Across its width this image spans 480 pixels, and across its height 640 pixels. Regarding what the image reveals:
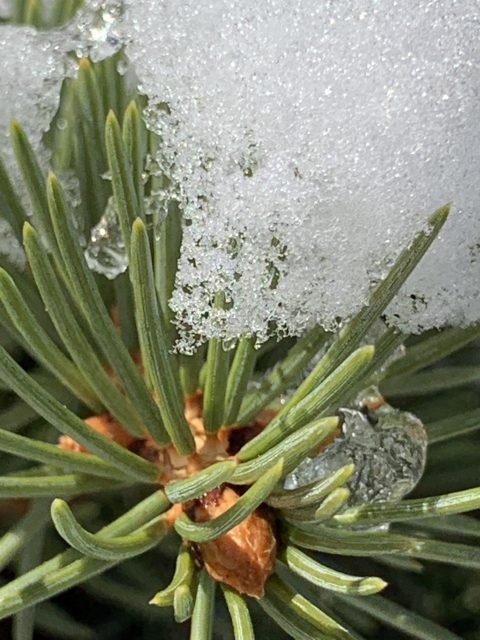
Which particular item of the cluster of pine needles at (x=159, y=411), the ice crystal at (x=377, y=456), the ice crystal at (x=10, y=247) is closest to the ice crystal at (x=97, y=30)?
the cluster of pine needles at (x=159, y=411)

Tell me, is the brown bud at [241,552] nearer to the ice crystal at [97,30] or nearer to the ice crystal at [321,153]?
the ice crystal at [321,153]

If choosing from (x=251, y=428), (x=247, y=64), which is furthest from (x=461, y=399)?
(x=247, y=64)

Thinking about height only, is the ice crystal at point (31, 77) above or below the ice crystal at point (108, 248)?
above

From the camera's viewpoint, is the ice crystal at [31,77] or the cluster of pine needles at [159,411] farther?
the ice crystal at [31,77]

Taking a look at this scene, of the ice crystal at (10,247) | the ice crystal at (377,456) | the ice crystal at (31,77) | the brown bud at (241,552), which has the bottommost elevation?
the brown bud at (241,552)

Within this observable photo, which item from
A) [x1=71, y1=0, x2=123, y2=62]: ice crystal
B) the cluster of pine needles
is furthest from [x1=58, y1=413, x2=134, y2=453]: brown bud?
[x1=71, y1=0, x2=123, y2=62]: ice crystal

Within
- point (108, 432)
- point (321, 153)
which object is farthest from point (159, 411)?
point (321, 153)
